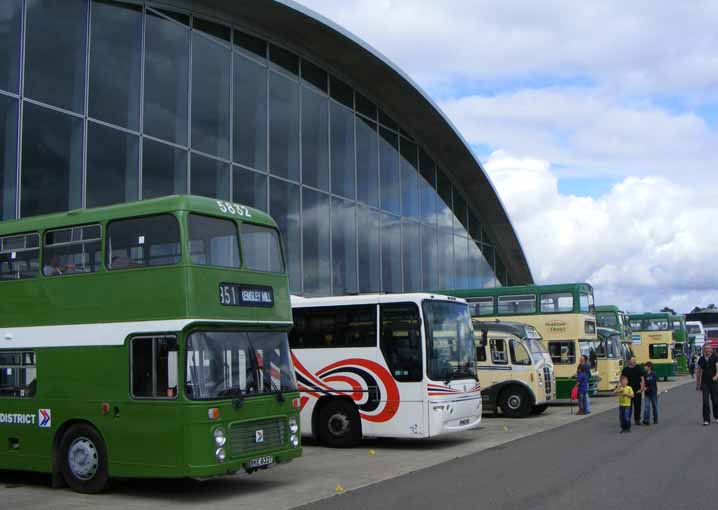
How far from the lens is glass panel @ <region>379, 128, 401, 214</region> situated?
31516 mm

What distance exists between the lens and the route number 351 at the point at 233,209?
1143cm

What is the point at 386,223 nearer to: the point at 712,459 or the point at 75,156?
the point at 75,156

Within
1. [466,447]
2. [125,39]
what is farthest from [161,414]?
[125,39]

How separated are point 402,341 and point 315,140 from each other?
12.7 meters

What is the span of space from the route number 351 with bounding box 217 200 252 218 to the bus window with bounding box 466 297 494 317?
52.2 ft

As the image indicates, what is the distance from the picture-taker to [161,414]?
10523 millimetres

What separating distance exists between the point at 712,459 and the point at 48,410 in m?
9.92

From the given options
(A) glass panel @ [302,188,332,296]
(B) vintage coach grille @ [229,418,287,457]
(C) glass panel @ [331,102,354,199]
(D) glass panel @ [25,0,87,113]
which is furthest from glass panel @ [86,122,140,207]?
(C) glass panel @ [331,102,354,199]

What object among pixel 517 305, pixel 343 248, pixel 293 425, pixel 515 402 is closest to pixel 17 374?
pixel 293 425

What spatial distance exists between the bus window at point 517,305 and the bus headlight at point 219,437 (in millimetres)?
16947

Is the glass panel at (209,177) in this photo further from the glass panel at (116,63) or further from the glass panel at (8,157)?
the glass panel at (8,157)

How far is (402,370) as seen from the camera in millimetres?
15758

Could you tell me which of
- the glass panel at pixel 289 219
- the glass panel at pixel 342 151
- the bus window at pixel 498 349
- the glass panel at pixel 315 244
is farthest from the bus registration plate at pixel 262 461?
the glass panel at pixel 342 151

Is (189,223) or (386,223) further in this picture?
(386,223)
